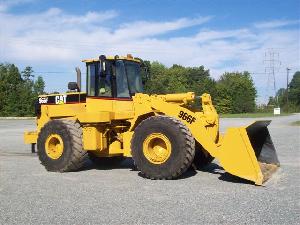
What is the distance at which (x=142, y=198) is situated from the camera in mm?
7434

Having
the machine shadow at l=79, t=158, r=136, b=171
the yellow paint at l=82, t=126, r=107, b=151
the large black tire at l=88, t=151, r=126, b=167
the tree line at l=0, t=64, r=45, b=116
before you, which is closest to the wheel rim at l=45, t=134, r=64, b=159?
the yellow paint at l=82, t=126, r=107, b=151

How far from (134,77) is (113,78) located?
0.64 meters

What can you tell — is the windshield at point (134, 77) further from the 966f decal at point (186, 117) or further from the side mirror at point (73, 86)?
the 966f decal at point (186, 117)

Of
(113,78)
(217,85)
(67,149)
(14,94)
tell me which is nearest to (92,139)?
(67,149)

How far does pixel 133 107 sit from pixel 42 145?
8.28 ft

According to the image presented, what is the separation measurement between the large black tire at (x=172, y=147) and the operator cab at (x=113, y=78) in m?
1.40

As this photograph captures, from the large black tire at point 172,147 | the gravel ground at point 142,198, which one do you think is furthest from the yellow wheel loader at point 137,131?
the gravel ground at point 142,198

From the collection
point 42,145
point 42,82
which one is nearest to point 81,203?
point 42,145

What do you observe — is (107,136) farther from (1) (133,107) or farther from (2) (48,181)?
(2) (48,181)

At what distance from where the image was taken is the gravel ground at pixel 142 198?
6.21 m

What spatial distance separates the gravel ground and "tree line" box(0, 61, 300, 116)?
2963cm

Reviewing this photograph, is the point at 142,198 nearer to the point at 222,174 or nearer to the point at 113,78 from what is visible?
the point at 222,174

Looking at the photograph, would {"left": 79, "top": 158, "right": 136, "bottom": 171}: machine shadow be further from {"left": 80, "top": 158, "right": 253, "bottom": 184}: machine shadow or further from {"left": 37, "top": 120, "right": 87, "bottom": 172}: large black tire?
{"left": 37, "top": 120, "right": 87, "bottom": 172}: large black tire

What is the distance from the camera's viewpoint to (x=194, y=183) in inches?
344
